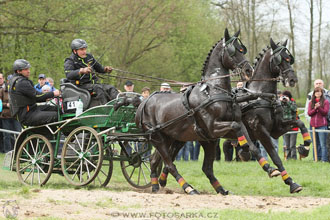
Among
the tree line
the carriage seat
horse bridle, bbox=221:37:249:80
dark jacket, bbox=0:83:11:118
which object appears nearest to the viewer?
horse bridle, bbox=221:37:249:80

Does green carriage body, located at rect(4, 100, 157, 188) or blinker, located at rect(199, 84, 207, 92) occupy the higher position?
blinker, located at rect(199, 84, 207, 92)

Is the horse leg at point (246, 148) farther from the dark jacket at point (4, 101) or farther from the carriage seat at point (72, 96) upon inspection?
the dark jacket at point (4, 101)

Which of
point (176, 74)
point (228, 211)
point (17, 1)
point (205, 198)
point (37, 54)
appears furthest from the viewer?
point (176, 74)

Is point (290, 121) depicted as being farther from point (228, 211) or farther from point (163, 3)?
point (163, 3)

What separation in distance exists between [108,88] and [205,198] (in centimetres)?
320

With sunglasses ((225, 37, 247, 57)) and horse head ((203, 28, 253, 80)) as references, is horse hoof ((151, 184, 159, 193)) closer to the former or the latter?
horse head ((203, 28, 253, 80))

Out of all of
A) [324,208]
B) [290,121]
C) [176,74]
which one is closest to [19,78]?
[290,121]

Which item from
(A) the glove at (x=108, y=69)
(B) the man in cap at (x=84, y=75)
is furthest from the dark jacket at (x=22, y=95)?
(A) the glove at (x=108, y=69)

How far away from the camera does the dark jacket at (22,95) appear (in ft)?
34.6

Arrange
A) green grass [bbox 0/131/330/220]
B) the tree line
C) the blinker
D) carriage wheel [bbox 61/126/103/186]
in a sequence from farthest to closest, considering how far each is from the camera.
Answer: the tree line < carriage wheel [bbox 61/126/103/186] < the blinker < green grass [bbox 0/131/330/220]

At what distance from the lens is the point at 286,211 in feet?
25.0

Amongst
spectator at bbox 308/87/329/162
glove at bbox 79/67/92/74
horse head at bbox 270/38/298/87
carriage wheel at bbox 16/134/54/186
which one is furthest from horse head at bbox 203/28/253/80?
spectator at bbox 308/87/329/162

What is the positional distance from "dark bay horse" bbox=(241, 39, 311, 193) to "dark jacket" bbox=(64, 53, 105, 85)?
2.89 m

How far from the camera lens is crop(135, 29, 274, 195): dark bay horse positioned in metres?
9.48
